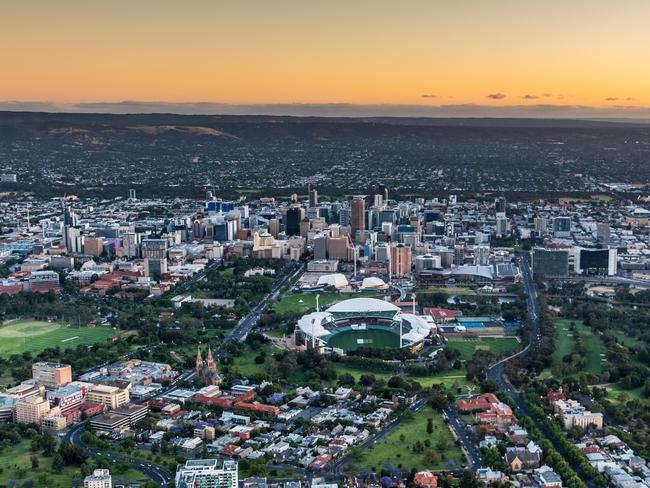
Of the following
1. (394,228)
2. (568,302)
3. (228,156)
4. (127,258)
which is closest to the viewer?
(568,302)

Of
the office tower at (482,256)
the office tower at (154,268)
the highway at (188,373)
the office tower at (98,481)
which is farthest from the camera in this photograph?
the office tower at (482,256)

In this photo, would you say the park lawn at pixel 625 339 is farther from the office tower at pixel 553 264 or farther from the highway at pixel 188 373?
the highway at pixel 188 373

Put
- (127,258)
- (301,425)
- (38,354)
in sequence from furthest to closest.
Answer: (127,258) → (38,354) → (301,425)

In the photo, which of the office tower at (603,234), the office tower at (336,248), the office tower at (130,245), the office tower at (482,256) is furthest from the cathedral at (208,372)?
the office tower at (603,234)

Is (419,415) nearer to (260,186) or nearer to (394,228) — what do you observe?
(394,228)

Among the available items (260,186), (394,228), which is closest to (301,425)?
(394,228)

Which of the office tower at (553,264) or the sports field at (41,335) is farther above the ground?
the office tower at (553,264)

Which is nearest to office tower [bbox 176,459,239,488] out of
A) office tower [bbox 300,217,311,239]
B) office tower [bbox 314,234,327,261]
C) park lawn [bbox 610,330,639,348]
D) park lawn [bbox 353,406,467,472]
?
park lawn [bbox 353,406,467,472]
